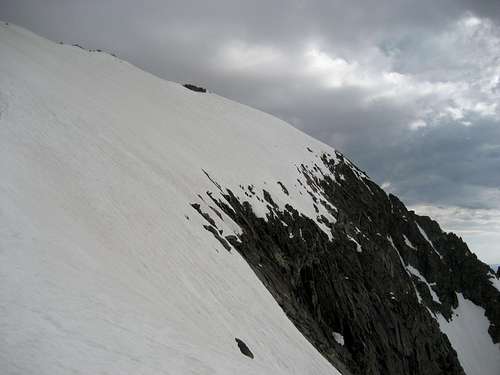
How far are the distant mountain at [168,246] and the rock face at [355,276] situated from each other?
191 mm

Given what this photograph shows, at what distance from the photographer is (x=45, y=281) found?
756cm

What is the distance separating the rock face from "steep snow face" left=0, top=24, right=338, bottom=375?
376 centimetres

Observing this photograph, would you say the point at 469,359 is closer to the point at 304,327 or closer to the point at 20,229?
the point at 304,327

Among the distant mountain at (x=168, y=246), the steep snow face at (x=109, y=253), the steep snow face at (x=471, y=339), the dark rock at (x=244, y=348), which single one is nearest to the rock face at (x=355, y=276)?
the distant mountain at (x=168, y=246)

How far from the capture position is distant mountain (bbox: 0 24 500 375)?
7492 mm

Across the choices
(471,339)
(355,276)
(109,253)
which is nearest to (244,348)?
(109,253)

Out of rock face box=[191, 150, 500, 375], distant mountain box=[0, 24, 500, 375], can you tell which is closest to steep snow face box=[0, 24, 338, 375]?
distant mountain box=[0, 24, 500, 375]

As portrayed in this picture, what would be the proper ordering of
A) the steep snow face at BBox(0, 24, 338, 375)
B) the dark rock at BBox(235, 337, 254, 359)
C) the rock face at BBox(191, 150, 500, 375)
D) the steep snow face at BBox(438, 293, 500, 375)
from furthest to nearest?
the steep snow face at BBox(438, 293, 500, 375), the rock face at BBox(191, 150, 500, 375), the dark rock at BBox(235, 337, 254, 359), the steep snow face at BBox(0, 24, 338, 375)

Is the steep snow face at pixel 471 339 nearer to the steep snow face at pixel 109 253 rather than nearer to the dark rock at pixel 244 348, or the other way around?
the steep snow face at pixel 109 253

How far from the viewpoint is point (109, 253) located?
10672 mm

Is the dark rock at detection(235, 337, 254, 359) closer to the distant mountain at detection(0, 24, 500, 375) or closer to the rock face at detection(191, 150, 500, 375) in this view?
the distant mountain at detection(0, 24, 500, 375)

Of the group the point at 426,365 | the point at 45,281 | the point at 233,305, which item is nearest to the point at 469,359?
the point at 426,365

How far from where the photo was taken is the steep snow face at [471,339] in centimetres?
5119

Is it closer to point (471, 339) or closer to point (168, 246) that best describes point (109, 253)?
point (168, 246)
